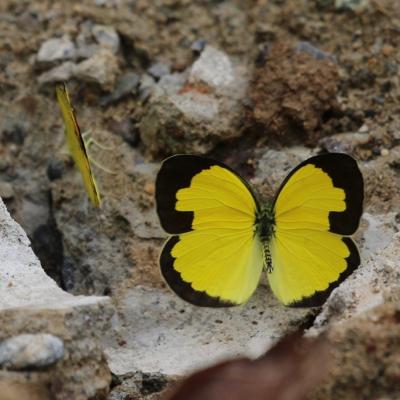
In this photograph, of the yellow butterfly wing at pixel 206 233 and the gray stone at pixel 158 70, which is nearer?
the yellow butterfly wing at pixel 206 233

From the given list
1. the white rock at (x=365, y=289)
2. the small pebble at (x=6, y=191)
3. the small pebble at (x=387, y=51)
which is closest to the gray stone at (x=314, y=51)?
the small pebble at (x=387, y=51)

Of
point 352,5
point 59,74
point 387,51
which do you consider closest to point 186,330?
point 59,74

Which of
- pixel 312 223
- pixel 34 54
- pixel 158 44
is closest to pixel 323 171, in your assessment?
pixel 312 223

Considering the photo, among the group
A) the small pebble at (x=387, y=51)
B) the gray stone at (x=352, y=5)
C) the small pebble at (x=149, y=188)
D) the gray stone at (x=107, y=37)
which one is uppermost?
the gray stone at (x=352, y=5)

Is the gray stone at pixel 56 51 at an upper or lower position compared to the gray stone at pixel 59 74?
upper

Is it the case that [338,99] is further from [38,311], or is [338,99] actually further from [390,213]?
[38,311]

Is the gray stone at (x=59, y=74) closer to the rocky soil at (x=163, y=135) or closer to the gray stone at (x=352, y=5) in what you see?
the rocky soil at (x=163, y=135)

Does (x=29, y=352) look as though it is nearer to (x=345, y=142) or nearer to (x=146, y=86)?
(x=345, y=142)
